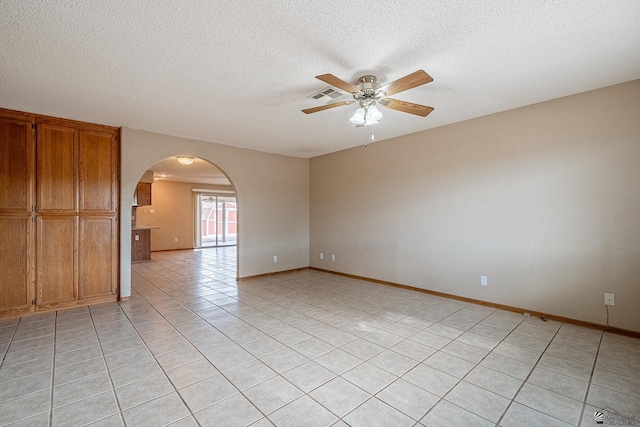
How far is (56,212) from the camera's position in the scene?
3770 mm

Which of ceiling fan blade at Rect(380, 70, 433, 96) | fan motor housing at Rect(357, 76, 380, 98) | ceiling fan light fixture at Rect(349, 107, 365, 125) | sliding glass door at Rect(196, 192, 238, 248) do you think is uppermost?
fan motor housing at Rect(357, 76, 380, 98)

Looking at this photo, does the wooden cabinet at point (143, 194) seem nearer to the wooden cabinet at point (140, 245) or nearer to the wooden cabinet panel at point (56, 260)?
the wooden cabinet at point (140, 245)

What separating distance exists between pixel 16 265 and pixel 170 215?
21.5ft

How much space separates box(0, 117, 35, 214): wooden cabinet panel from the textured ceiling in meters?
0.30

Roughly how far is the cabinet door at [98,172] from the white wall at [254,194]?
148 mm

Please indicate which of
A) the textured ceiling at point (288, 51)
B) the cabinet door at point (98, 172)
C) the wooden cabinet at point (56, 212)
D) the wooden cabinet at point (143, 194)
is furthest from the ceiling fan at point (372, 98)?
the wooden cabinet at point (143, 194)

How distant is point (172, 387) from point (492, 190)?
4.11 meters

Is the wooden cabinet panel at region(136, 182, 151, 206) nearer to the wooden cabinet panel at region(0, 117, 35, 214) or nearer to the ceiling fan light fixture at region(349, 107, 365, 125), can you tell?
the wooden cabinet panel at region(0, 117, 35, 214)

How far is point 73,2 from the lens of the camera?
5.78 feet

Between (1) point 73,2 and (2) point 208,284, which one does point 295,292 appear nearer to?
(2) point 208,284

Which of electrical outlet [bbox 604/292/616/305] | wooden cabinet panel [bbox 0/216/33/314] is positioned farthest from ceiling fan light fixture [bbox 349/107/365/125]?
wooden cabinet panel [bbox 0/216/33/314]

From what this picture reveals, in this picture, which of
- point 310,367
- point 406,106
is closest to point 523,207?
point 406,106

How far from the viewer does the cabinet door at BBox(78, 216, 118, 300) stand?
13.0 ft

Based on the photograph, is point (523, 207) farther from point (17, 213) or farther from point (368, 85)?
point (17, 213)
